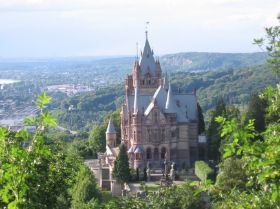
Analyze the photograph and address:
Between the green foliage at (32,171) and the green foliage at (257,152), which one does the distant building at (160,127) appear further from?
the green foliage at (257,152)

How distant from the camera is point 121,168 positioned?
55406 mm

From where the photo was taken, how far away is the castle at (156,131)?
61531mm

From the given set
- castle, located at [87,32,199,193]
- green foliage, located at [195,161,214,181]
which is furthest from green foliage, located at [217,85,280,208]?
castle, located at [87,32,199,193]

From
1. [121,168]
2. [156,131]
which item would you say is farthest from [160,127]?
[121,168]

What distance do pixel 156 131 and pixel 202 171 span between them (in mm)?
7386

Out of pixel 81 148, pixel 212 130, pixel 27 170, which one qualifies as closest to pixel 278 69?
pixel 27 170

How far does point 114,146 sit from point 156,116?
8.09 metres

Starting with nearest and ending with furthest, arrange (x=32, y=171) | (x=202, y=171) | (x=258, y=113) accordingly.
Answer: (x=32, y=171), (x=202, y=171), (x=258, y=113)

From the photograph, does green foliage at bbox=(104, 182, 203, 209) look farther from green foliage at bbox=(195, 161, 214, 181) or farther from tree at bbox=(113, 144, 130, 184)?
tree at bbox=(113, 144, 130, 184)

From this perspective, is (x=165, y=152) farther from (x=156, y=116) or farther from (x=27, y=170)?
(x=27, y=170)

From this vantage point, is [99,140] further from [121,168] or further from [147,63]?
[121,168]

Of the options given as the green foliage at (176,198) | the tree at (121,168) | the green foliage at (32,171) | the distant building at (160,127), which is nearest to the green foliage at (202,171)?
the distant building at (160,127)

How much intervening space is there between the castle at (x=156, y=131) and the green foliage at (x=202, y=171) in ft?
12.3

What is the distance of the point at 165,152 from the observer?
206ft
